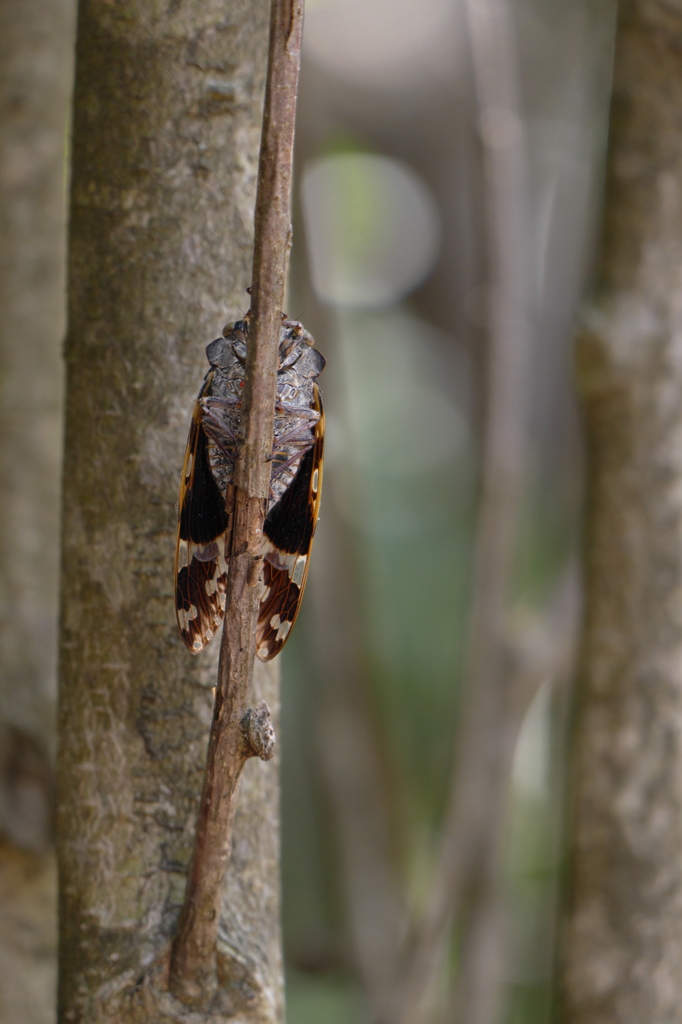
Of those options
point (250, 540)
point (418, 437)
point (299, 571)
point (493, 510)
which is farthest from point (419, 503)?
point (250, 540)

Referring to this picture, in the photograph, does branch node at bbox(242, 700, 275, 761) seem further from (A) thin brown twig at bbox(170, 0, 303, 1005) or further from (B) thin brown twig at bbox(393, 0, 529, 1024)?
(B) thin brown twig at bbox(393, 0, 529, 1024)

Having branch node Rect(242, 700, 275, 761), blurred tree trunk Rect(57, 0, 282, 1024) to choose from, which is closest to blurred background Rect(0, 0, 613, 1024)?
blurred tree trunk Rect(57, 0, 282, 1024)

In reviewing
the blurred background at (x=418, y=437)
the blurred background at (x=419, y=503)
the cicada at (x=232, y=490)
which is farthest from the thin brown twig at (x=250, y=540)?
the blurred background at (x=418, y=437)

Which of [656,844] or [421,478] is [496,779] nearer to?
[656,844]

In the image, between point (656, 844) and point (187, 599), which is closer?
point (187, 599)

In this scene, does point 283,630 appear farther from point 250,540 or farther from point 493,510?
point 493,510

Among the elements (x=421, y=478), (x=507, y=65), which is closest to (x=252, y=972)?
(x=507, y=65)

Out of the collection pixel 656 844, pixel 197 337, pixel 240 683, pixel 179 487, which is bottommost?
pixel 656 844

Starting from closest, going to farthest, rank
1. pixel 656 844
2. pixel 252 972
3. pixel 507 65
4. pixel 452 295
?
1. pixel 252 972
2. pixel 656 844
3. pixel 507 65
4. pixel 452 295
